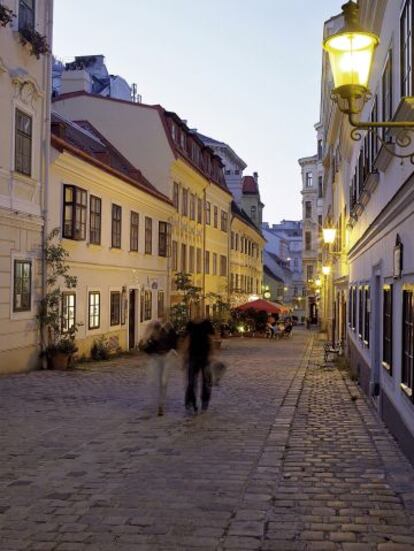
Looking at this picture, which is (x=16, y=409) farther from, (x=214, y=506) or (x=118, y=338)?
(x=118, y=338)

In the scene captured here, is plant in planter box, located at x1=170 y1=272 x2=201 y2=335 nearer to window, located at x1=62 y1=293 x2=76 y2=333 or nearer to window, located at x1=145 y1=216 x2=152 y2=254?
window, located at x1=145 y1=216 x2=152 y2=254

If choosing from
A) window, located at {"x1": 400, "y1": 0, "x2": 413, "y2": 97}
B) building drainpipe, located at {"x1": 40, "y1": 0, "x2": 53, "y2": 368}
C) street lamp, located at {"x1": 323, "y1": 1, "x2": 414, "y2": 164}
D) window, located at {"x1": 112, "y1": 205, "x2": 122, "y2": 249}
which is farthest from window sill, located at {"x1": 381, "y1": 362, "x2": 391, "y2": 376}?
window, located at {"x1": 112, "y1": 205, "x2": 122, "y2": 249}

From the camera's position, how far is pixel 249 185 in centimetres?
5959

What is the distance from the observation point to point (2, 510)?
5598 millimetres

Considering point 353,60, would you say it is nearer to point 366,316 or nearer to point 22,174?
point 366,316

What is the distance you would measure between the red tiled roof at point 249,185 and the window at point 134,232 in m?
33.1

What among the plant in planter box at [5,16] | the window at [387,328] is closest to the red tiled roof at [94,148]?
the plant in planter box at [5,16]

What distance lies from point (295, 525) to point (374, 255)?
7562mm

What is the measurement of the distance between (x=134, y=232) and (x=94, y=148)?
137 inches

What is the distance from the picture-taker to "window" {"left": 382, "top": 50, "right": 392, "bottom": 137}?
9219mm

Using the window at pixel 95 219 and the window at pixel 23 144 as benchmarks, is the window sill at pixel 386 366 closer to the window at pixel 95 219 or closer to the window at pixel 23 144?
the window at pixel 23 144

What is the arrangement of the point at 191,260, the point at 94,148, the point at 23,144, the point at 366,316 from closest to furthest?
the point at 366,316 → the point at 23,144 → the point at 94,148 → the point at 191,260

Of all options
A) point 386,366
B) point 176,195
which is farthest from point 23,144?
point 176,195

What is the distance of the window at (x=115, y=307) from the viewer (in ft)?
78.3
